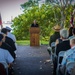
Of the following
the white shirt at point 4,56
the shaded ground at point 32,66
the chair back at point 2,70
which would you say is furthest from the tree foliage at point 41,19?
the chair back at point 2,70

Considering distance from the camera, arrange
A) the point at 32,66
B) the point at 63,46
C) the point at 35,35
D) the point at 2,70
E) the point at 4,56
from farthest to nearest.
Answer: the point at 35,35
the point at 32,66
the point at 63,46
the point at 4,56
the point at 2,70

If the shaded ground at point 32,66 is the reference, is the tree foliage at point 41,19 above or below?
above

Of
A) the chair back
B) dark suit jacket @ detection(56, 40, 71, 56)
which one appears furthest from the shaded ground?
the chair back

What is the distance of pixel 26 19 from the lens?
1636 cm

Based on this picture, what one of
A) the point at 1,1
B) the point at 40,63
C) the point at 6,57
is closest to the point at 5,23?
the point at 1,1

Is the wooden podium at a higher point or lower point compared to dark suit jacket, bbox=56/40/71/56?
lower

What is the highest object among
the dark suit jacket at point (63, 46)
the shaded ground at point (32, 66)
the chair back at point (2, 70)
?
the dark suit jacket at point (63, 46)

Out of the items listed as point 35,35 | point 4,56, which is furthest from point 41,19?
point 4,56

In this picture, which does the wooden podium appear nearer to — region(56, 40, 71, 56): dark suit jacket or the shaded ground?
the shaded ground

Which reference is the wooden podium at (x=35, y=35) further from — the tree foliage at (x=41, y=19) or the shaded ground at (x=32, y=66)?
the shaded ground at (x=32, y=66)

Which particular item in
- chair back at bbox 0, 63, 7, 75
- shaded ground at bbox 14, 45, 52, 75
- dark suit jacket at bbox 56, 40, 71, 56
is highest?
dark suit jacket at bbox 56, 40, 71, 56

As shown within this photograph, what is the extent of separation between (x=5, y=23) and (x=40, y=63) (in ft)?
33.6

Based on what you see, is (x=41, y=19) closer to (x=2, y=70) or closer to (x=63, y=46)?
(x=63, y=46)

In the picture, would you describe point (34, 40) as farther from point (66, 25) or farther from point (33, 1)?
point (33, 1)
